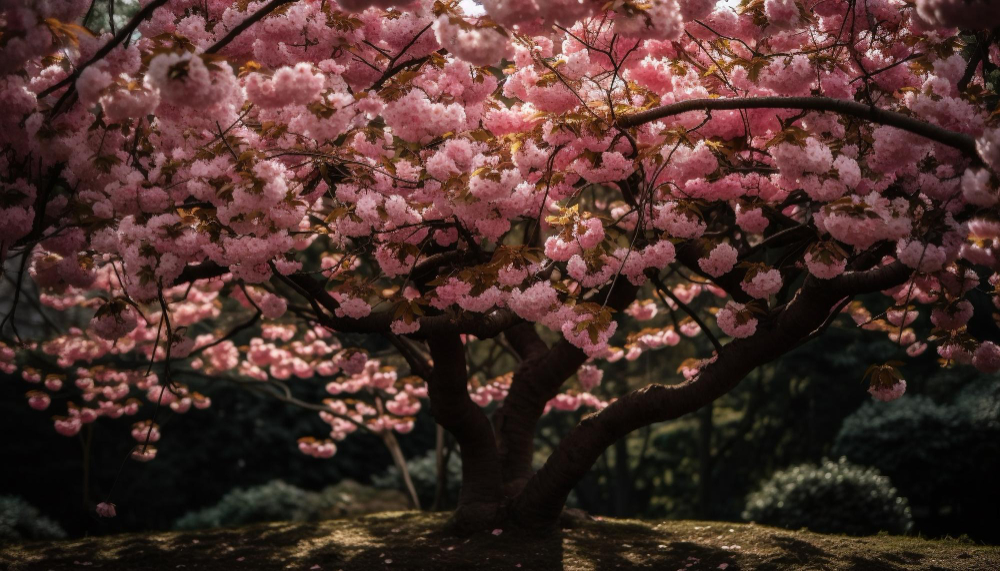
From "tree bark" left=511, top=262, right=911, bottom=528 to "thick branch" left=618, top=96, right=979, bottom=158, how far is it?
966 mm

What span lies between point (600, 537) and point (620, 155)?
2992mm

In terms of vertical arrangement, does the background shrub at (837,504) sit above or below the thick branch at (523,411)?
below

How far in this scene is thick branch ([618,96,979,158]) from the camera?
2.58m

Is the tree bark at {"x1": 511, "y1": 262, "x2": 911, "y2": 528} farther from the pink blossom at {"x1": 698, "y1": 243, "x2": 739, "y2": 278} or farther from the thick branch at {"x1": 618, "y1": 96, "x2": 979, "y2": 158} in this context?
the thick branch at {"x1": 618, "y1": 96, "x2": 979, "y2": 158}

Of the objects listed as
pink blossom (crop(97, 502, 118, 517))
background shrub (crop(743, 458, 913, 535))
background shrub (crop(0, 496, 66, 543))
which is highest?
background shrub (crop(743, 458, 913, 535))

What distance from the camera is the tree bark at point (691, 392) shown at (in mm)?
3771

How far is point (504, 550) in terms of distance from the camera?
4.82 metres

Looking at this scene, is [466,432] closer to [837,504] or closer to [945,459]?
[837,504]

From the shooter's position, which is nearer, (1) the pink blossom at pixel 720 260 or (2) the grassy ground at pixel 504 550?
(1) the pink blossom at pixel 720 260

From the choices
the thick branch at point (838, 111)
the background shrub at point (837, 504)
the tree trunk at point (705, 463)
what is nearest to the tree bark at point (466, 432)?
the thick branch at point (838, 111)

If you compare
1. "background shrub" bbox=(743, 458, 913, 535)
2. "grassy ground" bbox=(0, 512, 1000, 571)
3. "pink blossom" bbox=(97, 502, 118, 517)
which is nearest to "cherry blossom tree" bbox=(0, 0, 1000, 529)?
"grassy ground" bbox=(0, 512, 1000, 571)

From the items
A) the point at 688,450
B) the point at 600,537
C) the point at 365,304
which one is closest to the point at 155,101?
the point at 365,304

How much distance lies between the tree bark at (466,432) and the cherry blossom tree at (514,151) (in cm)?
26

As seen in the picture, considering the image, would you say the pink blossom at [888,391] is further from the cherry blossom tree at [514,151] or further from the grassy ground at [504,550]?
the grassy ground at [504,550]
